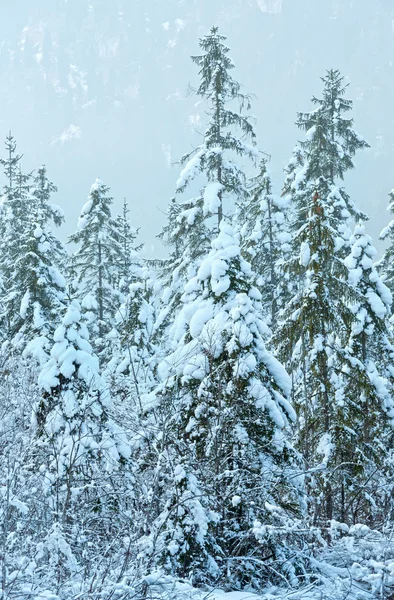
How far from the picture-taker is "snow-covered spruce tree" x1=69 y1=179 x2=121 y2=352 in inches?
1024

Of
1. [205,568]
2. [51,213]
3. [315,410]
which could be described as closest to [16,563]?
[205,568]

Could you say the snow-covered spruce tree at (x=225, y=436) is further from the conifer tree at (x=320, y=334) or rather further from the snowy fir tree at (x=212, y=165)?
the snowy fir tree at (x=212, y=165)

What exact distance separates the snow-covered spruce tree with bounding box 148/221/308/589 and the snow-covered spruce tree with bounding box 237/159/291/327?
13.1 m

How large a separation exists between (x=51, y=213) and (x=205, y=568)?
25054 millimetres

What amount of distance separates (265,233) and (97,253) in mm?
7972

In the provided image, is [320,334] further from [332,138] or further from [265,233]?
[332,138]

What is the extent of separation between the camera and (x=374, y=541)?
5.65 meters

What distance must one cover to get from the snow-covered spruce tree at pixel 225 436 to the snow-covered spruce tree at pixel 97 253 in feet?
55.6

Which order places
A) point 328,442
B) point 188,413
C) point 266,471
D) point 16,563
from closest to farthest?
point 16,563 < point 266,471 < point 188,413 < point 328,442

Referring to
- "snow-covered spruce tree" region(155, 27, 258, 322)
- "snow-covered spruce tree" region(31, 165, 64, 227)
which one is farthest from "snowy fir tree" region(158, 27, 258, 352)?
"snow-covered spruce tree" region(31, 165, 64, 227)

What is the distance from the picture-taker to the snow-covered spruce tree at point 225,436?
6.54 meters

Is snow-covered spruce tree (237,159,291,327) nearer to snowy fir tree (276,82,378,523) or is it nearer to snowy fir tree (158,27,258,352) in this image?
snowy fir tree (158,27,258,352)

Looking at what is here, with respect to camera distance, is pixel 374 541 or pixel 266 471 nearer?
pixel 374 541

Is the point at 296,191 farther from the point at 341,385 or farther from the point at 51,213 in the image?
the point at 51,213
